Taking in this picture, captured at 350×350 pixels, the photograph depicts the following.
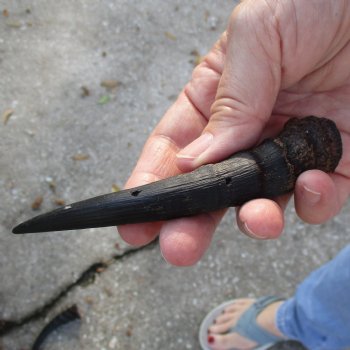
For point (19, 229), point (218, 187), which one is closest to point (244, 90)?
point (218, 187)

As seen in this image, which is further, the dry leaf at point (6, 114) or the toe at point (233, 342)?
the dry leaf at point (6, 114)

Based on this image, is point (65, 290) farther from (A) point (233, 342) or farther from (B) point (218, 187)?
(B) point (218, 187)

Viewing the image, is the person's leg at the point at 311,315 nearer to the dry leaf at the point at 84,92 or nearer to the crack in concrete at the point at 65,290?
the crack in concrete at the point at 65,290

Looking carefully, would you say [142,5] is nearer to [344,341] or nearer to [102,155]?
[102,155]

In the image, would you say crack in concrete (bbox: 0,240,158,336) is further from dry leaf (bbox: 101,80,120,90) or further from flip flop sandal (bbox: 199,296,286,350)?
dry leaf (bbox: 101,80,120,90)

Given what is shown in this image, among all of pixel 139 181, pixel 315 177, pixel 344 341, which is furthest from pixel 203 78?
pixel 344 341

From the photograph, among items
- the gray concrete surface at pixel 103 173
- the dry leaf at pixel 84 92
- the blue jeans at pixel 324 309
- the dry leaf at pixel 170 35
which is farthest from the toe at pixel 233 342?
the dry leaf at pixel 170 35
